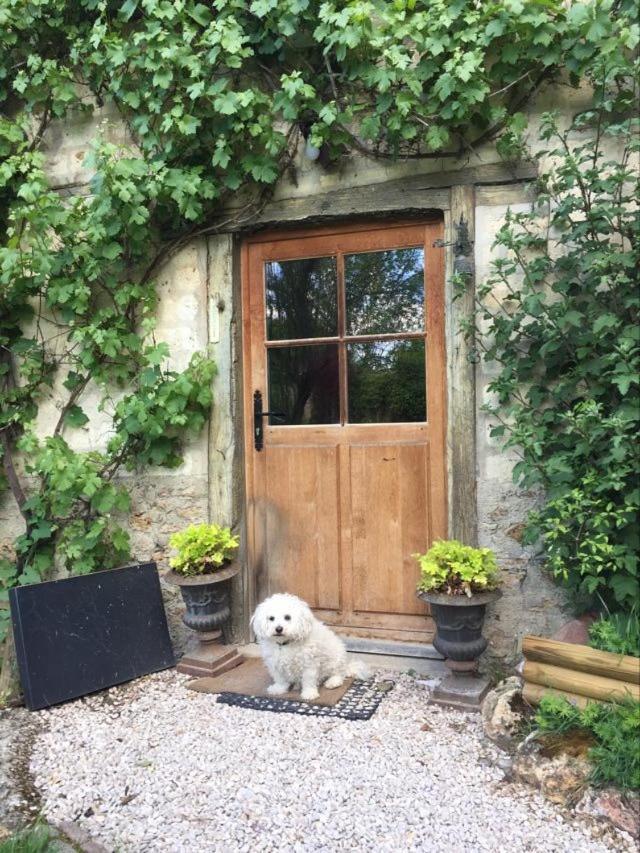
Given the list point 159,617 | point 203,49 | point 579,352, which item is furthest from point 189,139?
point 159,617

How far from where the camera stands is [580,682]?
Answer: 2.42m

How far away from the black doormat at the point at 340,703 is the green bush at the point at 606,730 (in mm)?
793

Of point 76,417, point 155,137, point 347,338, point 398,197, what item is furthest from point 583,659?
point 155,137

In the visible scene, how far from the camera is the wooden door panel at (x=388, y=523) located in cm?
348

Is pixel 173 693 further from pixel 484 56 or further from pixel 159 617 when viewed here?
pixel 484 56

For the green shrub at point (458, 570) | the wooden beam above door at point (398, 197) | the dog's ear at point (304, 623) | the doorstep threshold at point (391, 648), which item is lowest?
the doorstep threshold at point (391, 648)

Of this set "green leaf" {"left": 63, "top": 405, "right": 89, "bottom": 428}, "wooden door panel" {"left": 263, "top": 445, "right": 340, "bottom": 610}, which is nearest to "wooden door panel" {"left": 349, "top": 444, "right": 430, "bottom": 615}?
"wooden door panel" {"left": 263, "top": 445, "right": 340, "bottom": 610}

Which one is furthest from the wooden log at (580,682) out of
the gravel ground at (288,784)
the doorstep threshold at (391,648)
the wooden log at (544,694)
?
the doorstep threshold at (391,648)

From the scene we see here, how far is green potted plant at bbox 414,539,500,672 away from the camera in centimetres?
291

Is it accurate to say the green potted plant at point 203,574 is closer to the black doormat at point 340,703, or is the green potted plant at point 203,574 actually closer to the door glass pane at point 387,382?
the black doormat at point 340,703

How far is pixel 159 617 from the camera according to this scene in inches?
143

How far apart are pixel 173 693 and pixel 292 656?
663 mm

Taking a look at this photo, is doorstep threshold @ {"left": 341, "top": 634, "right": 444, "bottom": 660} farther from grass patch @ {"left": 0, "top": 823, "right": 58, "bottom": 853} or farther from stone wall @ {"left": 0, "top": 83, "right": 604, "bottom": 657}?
grass patch @ {"left": 0, "top": 823, "right": 58, "bottom": 853}

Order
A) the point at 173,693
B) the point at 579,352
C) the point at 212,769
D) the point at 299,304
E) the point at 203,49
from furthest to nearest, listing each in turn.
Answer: the point at 299,304, the point at 203,49, the point at 173,693, the point at 579,352, the point at 212,769
